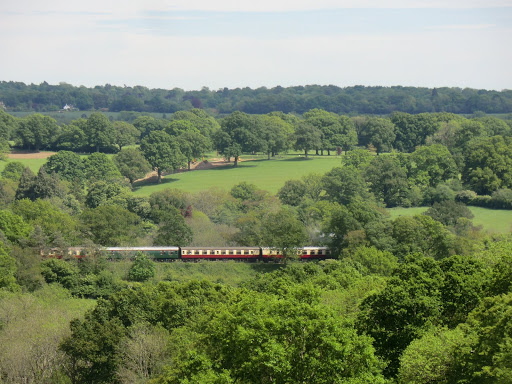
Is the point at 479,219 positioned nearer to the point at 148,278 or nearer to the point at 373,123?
the point at 148,278

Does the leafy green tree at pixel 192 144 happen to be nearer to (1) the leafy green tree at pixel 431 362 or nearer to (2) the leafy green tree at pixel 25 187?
(2) the leafy green tree at pixel 25 187

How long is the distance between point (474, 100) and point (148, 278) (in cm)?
16174

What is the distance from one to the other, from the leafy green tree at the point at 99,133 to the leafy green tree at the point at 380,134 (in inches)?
1597

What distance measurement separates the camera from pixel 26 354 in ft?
105

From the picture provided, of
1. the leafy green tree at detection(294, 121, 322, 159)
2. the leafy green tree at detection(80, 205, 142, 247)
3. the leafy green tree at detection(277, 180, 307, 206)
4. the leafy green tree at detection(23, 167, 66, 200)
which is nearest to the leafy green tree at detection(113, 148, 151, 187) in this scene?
the leafy green tree at detection(23, 167, 66, 200)

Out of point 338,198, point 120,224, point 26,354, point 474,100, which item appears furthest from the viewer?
point 474,100

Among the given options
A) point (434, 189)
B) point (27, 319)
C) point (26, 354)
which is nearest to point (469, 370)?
point (26, 354)

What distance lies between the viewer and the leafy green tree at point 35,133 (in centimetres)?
11462

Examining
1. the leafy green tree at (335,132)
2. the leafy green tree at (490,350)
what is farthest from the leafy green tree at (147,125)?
the leafy green tree at (490,350)

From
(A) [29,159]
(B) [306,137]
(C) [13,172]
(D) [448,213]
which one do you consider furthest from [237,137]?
(D) [448,213]

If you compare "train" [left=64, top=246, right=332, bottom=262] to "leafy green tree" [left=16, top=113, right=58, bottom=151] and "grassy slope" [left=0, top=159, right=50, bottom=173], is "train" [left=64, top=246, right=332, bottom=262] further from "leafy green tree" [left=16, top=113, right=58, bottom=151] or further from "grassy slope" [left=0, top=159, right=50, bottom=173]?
"leafy green tree" [left=16, top=113, right=58, bottom=151]

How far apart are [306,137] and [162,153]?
2434 centimetres

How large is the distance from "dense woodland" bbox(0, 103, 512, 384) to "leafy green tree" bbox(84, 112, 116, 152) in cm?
30

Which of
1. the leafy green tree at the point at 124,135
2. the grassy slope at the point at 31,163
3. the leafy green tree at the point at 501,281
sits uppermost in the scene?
the leafy green tree at the point at 501,281
